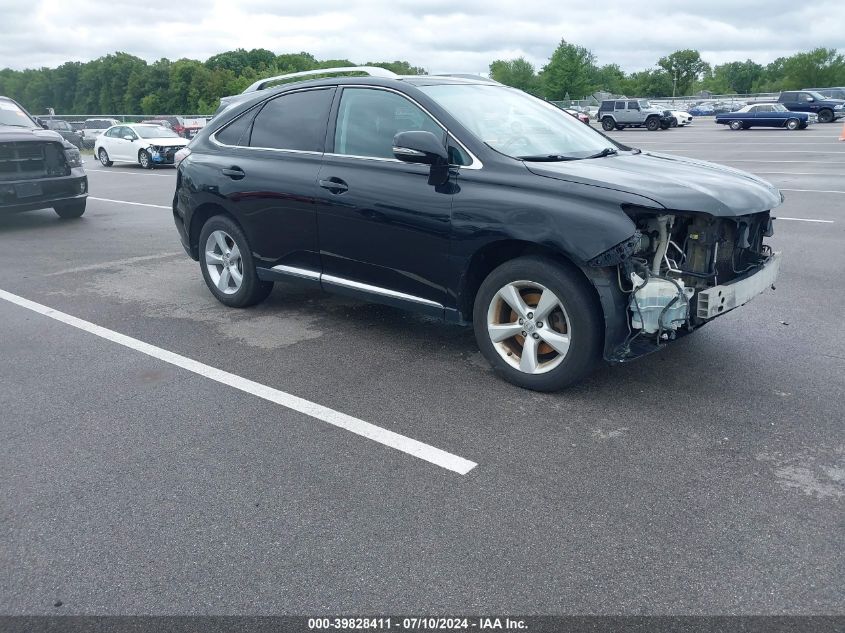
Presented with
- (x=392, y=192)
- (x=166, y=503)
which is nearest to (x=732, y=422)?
(x=392, y=192)

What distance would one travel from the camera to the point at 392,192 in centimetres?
484

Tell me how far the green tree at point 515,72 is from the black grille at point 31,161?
113709 mm

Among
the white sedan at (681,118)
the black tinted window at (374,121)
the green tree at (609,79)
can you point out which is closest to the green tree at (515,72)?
the green tree at (609,79)

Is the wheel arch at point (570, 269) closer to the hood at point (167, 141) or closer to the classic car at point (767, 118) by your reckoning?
the hood at point (167, 141)

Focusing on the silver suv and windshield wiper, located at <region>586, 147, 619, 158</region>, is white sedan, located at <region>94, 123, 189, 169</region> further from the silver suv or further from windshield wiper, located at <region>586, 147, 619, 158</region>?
the silver suv

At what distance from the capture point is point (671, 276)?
13.7ft

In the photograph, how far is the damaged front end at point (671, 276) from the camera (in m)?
4.02

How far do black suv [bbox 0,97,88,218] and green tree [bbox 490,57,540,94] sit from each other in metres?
113

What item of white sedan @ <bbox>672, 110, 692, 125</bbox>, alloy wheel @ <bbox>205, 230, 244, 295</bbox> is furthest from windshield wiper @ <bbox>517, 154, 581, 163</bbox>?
white sedan @ <bbox>672, 110, 692, 125</bbox>

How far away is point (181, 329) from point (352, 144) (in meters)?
2.07

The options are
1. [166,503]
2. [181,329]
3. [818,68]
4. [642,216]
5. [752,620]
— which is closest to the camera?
[752,620]

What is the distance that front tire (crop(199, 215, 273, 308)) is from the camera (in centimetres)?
605

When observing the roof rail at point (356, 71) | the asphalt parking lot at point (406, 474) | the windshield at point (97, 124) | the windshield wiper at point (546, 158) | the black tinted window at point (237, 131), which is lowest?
the asphalt parking lot at point (406, 474)

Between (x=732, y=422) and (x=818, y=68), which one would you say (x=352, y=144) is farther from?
(x=818, y=68)
